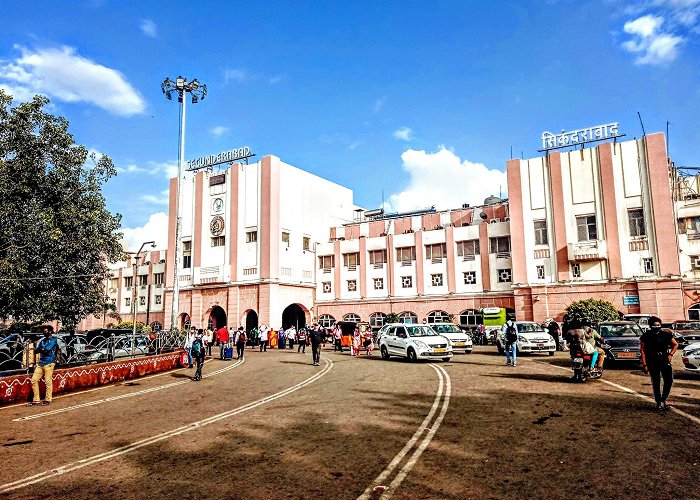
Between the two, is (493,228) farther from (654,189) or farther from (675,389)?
(675,389)

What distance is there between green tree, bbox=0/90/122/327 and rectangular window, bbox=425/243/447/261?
26770 mm

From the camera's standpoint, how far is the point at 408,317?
42469mm

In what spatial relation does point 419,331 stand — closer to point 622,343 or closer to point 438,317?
point 622,343

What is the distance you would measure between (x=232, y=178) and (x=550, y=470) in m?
42.5

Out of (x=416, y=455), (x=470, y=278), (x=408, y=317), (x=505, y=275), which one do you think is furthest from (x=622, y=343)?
(x=408, y=317)

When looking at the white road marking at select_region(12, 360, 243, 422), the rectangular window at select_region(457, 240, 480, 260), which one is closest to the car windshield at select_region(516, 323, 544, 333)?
the white road marking at select_region(12, 360, 243, 422)

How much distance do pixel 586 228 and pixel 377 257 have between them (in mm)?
17835

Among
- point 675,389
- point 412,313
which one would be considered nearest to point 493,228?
point 412,313

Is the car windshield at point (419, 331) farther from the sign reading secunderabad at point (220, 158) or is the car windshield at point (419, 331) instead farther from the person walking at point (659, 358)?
the sign reading secunderabad at point (220, 158)

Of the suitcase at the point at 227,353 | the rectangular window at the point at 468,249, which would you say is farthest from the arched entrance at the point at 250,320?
the rectangular window at the point at 468,249

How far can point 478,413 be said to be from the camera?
9.52 metres

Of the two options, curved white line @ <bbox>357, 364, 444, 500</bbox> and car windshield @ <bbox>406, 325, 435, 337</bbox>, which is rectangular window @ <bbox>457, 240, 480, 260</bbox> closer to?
car windshield @ <bbox>406, 325, 435, 337</bbox>

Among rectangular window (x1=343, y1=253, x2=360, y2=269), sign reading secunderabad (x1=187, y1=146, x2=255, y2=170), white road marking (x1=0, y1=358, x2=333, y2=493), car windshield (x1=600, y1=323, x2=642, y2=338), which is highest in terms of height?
sign reading secunderabad (x1=187, y1=146, x2=255, y2=170)

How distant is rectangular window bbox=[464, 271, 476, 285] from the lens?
40.4 meters
